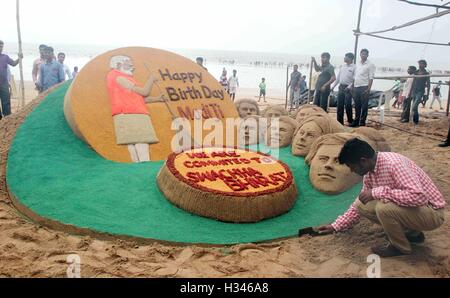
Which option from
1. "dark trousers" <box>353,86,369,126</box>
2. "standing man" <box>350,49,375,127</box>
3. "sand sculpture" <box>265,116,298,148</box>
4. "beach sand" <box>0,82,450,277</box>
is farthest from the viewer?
"dark trousers" <box>353,86,369,126</box>

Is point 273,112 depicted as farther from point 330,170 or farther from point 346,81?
point 346,81

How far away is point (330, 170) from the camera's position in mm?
4641

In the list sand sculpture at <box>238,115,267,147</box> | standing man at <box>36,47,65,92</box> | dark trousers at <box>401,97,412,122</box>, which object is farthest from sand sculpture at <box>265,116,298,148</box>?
dark trousers at <box>401,97,412,122</box>

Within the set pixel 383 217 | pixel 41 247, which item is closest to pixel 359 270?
pixel 383 217

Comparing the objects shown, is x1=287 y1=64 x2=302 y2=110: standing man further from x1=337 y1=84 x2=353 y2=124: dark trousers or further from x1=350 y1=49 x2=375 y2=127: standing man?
x1=350 y1=49 x2=375 y2=127: standing man

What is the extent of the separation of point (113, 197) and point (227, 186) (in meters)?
1.21

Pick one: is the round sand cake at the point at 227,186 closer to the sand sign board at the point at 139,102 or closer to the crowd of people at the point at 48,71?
the sand sign board at the point at 139,102

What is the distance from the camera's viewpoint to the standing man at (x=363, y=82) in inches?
307

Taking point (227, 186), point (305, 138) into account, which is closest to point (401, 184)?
point (227, 186)

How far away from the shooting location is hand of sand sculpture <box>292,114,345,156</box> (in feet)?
17.9

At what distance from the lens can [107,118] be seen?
555 centimetres

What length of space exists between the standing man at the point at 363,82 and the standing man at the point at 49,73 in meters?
6.06

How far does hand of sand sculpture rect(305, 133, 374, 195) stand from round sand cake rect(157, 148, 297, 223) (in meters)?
0.39
